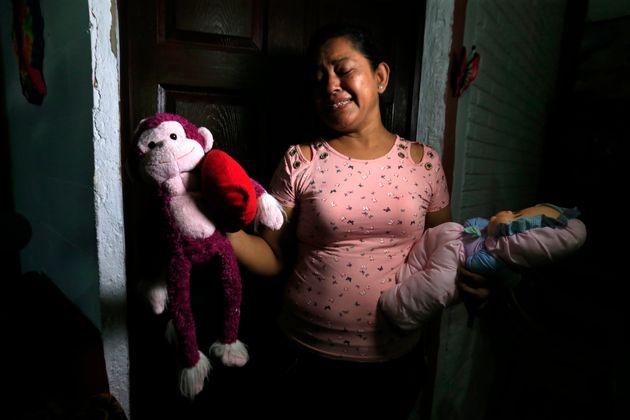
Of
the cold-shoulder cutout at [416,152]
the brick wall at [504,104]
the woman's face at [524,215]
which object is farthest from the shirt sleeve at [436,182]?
the brick wall at [504,104]

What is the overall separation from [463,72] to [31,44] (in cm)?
152

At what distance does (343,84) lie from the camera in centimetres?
92

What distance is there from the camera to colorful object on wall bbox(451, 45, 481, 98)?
1.44m

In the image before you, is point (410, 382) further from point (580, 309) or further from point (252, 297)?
point (580, 309)

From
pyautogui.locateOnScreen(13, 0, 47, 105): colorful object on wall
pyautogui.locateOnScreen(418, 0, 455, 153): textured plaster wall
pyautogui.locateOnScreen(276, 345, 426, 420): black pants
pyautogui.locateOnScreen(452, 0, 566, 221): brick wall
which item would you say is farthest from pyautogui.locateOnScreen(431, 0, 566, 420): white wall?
pyautogui.locateOnScreen(13, 0, 47, 105): colorful object on wall

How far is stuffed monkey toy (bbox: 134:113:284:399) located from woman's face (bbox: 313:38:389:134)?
1.29 feet

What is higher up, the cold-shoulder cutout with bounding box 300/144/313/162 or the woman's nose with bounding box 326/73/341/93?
the woman's nose with bounding box 326/73/341/93

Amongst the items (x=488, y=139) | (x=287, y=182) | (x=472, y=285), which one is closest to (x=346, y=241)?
(x=287, y=182)

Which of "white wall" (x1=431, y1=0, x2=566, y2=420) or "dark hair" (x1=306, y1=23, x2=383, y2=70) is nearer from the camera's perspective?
"dark hair" (x1=306, y1=23, x2=383, y2=70)

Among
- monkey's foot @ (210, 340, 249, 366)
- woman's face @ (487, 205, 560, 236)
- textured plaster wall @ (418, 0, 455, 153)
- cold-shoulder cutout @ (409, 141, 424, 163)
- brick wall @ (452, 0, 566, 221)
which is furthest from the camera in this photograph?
brick wall @ (452, 0, 566, 221)

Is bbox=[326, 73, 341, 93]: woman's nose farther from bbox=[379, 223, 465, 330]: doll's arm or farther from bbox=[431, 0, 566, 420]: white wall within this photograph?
bbox=[431, 0, 566, 420]: white wall

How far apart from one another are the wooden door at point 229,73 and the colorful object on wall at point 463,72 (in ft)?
0.84

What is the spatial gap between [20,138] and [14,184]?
12.0 inches

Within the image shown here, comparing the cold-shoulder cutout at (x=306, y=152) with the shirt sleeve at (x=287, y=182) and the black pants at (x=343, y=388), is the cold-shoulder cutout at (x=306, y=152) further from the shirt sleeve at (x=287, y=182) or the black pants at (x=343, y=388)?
the black pants at (x=343, y=388)
